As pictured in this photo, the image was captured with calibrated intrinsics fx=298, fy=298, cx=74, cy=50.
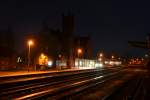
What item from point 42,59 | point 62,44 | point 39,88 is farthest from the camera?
point 62,44

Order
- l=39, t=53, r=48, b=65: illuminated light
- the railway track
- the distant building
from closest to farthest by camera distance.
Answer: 1. the railway track
2. l=39, t=53, r=48, b=65: illuminated light
3. the distant building

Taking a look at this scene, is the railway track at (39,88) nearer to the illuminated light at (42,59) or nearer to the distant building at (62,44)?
the illuminated light at (42,59)

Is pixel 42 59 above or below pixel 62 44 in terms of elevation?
below

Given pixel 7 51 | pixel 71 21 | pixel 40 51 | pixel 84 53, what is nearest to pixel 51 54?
pixel 40 51

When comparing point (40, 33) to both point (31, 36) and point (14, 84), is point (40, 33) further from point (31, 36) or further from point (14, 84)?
point (14, 84)

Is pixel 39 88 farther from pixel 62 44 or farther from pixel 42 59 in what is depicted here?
pixel 62 44

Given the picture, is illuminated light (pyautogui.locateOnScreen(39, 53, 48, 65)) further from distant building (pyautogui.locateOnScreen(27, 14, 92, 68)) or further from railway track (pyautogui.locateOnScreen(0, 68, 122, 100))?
railway track (pyautogui.locateOnScreen(0, 68, 122, 100))

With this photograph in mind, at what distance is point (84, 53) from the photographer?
428 ft

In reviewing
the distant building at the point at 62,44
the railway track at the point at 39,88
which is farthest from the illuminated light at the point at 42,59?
the railway track at the point at 39,88

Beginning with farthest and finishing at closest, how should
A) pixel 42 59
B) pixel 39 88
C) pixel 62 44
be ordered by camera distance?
1. pixel 62 44
2. pixel 42 59
3. pixel 39 88

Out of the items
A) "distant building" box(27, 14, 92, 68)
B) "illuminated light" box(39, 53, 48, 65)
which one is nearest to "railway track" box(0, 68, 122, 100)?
"illuminated light" box(39, 53, 48, 65)

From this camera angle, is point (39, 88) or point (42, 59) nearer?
point (39, 88)

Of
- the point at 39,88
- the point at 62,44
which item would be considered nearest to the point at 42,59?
the point at 62,44

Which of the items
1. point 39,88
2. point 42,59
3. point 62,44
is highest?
point 62,44
